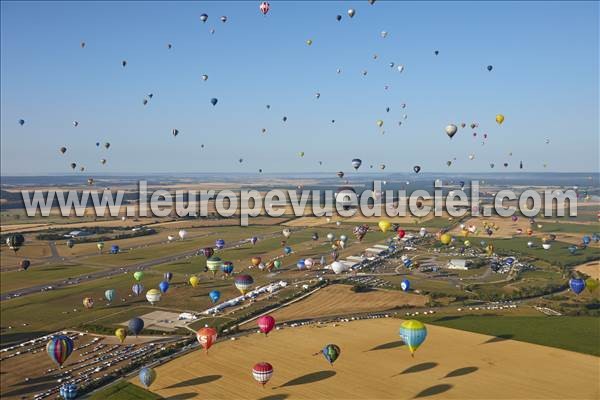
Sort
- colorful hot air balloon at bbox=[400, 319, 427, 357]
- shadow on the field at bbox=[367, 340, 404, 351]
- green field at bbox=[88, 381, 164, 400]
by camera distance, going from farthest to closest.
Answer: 1. shadow on the field at bbox=[367, 340, 404, 351]
2. colorful hot air balloon at bbox=[400, 319, 427, 357]
3. green field at bbox=[88, 381, 164, 400]

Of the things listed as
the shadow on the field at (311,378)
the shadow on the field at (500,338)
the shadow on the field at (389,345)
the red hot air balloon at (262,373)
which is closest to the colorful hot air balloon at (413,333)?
the shadow on the field at (389,345)

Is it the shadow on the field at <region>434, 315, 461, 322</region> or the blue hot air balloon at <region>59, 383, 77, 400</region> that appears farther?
the shadow on the field at <region>434, 315, 461, 322</region>

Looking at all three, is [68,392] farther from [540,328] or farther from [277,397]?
[540,328]

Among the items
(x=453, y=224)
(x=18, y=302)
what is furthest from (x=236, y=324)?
(x=453, y=224)

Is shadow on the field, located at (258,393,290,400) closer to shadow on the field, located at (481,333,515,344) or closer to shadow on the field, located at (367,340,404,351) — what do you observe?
shadow on the field, located at (367,340,404,351)

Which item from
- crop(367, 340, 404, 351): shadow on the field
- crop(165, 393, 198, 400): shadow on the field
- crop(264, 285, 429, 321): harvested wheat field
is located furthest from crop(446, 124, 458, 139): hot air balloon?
crop(165, 393, 198, 400): shadow on the field

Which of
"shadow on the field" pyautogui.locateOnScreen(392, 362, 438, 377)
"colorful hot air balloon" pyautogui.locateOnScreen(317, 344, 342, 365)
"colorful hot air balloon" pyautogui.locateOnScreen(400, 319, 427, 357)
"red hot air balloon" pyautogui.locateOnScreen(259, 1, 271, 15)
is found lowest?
"shadow on the field" pyautogui.locateOnScreen(392, 362, 438, 377)

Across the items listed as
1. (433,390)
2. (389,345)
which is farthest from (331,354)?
(433,390)
